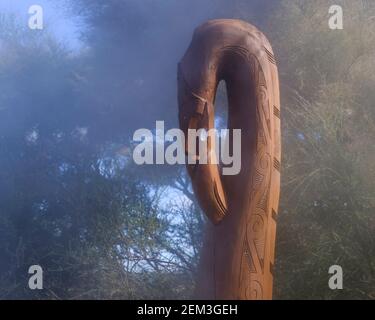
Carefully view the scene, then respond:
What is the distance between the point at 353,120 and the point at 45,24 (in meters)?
2.69

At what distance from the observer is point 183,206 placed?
14.7 ft

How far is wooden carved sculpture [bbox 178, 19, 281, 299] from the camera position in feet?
6.84

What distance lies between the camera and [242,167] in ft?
7.04

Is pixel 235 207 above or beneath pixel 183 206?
beneath

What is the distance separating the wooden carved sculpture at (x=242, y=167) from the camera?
2084 millimetres

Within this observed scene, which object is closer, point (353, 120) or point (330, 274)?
point (330, 274)

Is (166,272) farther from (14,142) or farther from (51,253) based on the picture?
(14,142)

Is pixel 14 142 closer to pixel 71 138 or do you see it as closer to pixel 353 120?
pixel 71 138
